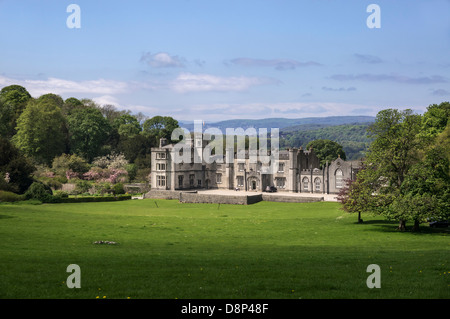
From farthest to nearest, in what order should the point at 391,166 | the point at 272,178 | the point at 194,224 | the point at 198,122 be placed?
the point at 198,122 → the point at 272,178 → the point at 194,224 → the point at 391,166

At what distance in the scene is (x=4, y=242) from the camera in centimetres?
2556

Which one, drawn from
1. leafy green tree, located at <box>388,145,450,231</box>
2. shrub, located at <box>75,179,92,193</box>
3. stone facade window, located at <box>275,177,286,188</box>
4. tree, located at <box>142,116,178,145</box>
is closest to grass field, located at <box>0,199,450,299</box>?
leafy green tree, located at <box>388,145,450,231</box>

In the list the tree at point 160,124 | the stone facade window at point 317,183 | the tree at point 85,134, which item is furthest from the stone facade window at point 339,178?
the tree at point 160,124

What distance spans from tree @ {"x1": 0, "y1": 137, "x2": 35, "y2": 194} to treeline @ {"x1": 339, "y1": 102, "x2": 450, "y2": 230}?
141 ft

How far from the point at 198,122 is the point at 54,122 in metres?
27.5

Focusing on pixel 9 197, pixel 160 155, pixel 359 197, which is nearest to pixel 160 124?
pixel 160 155

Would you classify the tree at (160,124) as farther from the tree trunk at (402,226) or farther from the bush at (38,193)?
the tree trunk at (402,226)

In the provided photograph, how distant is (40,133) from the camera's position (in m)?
89.1

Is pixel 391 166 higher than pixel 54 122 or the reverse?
the reverse

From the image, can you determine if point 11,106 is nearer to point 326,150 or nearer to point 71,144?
point 71,144

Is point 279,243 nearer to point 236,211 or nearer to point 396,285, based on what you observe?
point 396,285

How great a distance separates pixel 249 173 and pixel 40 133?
40282mm

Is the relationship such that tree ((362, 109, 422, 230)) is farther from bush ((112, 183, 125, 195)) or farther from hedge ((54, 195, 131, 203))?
bush ((112, 183, 125, 195))
